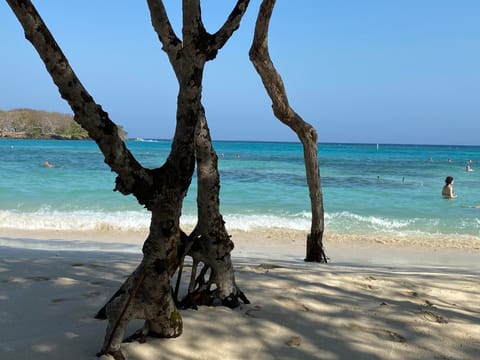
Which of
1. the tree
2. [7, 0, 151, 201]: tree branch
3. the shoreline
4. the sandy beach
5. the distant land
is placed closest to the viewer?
[7, 0, 151, 201]: tree branch

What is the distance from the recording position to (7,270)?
3920 millimetres

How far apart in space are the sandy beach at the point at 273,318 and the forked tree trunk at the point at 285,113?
5.91 ft

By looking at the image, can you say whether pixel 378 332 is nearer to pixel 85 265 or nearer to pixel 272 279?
pixel 272 279

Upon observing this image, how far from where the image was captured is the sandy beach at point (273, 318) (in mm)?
2365

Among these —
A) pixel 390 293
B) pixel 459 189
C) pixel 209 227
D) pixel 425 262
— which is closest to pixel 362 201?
pixel 459 189

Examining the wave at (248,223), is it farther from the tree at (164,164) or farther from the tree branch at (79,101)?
the tree branch at (79,101)

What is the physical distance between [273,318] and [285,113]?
126 inches

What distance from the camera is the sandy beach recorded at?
2.37 metres

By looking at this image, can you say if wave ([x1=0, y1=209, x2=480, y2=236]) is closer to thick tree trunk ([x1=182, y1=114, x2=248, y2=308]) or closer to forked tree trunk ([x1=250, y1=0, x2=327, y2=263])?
forked tree trunk ([x1=250, y1=0, x2=327, y2=263])

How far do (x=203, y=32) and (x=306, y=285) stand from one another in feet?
7.08

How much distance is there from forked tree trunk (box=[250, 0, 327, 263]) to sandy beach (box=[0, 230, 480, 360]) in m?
1.80

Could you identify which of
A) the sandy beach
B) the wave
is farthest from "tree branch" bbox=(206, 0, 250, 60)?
the wave

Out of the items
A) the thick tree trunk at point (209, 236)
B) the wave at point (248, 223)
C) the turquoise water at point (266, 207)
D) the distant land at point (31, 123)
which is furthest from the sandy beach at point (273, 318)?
the distant land at point (31, 123)

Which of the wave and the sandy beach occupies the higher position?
the sandy beach
